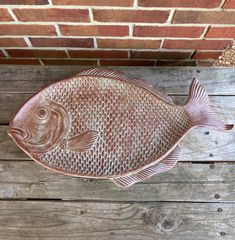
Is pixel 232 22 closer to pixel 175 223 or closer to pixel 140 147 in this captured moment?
pixel 140 147

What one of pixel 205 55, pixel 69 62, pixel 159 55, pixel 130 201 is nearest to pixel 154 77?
pixel 159 55

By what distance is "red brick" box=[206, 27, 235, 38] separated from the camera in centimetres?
97

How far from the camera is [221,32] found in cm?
99

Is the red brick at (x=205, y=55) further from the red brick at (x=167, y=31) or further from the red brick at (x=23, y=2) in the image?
the red brick at (x=23, y=2)

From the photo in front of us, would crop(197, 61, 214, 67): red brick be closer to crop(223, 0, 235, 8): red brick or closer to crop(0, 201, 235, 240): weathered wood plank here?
crop(223, 0, 235, 8): red brick

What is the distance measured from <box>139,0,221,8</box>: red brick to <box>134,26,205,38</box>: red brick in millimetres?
101

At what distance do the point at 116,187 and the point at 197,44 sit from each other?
0.56 m

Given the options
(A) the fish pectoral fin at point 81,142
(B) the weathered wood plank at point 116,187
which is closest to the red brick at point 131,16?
(A) the fish pectoral fin at point 81,142

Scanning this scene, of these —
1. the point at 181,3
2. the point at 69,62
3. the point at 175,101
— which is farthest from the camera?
the point at 69,62

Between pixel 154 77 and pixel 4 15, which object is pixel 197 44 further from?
pixel 4 15

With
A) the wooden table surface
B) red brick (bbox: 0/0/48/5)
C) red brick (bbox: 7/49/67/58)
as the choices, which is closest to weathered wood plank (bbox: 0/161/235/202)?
the wooden table surface

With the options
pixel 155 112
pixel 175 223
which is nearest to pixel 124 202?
pixel 175 223

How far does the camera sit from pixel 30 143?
0.89 metres

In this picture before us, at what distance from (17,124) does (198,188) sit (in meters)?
0.61
